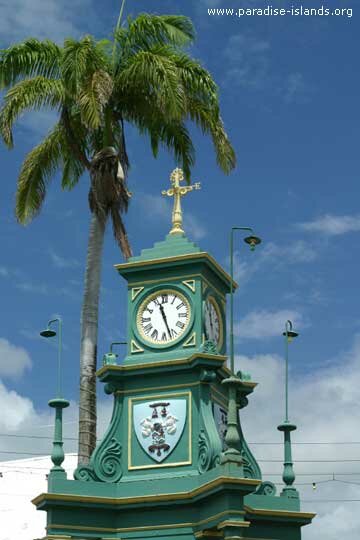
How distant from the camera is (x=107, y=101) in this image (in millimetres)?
27531

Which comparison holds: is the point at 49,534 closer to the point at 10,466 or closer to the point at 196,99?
the point at 196,99

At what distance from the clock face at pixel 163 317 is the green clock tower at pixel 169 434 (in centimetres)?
2

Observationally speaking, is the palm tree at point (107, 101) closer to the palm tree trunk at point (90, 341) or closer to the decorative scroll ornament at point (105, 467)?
the palm tree trunk at point (90, 341)

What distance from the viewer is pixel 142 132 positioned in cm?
2981

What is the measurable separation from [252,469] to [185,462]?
171 cm

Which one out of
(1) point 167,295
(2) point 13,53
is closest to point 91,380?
(1) point 167,295

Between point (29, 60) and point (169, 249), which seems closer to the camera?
point (169, 249)

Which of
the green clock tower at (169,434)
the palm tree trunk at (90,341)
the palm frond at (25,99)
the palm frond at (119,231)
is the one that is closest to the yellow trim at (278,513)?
the green clock tower at (169,434)

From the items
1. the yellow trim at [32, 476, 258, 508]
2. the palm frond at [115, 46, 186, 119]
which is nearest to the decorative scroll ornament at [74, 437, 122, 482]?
the yellow trim at [32, 476, 258, 508]

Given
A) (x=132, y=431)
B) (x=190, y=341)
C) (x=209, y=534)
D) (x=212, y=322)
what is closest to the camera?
(x=209, y=534)

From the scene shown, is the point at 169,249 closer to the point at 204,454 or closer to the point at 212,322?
the point at 212,322

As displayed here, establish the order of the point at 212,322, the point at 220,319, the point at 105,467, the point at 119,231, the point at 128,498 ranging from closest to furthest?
the point at 128,498
the point at 105,467
the point at 212,322
the point at 220,319
the point at 119,231

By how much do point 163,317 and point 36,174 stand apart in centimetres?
725

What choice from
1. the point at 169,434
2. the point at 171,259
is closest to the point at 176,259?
the point at 171,259
